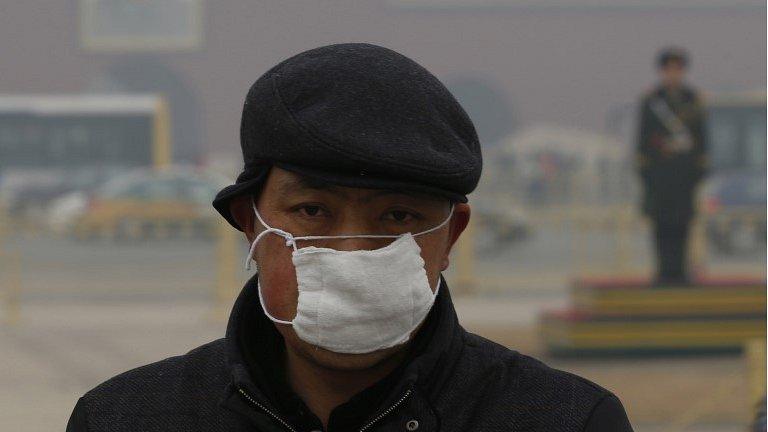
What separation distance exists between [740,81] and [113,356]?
34.7 metres

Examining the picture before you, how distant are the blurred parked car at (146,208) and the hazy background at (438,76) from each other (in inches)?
3.5

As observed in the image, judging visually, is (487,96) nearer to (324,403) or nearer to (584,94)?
(584,94)

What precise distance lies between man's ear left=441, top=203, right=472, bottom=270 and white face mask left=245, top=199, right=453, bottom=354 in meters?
0.06

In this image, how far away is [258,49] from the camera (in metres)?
42.5

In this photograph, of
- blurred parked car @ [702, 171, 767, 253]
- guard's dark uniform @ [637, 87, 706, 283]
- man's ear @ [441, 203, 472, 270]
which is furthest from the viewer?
blurred parked car @ [702, 171, 767, 253]

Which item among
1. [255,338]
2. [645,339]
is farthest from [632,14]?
[255,338]

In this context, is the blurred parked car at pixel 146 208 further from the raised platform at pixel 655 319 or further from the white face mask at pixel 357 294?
the white face mask at pixel 357 294

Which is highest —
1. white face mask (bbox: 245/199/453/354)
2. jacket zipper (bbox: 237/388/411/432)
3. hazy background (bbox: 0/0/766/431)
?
white face mask (bbox: 245/199/453/354)

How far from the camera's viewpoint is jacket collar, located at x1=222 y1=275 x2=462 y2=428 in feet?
5.53

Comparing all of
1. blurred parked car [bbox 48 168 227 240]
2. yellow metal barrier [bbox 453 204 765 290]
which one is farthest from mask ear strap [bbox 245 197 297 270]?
blurred parked car [bbox 48 168 227 240]

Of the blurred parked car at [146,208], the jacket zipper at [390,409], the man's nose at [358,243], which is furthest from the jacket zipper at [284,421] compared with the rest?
the blurred parked car at [146,208]

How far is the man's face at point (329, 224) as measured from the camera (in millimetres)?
1665

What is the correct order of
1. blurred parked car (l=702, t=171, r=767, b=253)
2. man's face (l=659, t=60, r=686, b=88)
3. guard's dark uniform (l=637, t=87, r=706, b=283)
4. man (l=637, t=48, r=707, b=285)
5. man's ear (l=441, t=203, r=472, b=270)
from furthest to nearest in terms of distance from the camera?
blurred parked car (l=702, t=171, r=767, b=253), guard's dark uniform (l=637, t=87, r=706, b=283), man (l=637, t=48, r=707, b=285), man's face (l=659, t=60, r=686, b=88), man's ear (l=441, t=203, r=472, b=270)

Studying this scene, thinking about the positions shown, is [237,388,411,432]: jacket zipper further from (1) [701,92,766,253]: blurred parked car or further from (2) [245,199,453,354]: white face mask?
(1) [701,92,766,253]: blurred parked car
